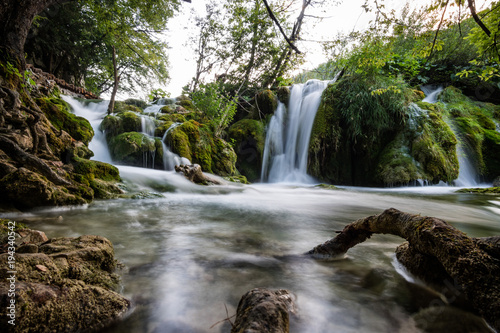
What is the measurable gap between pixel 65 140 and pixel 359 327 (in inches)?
242

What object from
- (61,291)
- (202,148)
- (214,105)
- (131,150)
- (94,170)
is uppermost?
(214,105)

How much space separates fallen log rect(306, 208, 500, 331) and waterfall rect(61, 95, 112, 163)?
955 centimetres

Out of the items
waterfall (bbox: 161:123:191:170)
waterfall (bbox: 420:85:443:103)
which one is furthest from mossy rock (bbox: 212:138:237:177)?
waterfall (bbox: 420:85:443:103)

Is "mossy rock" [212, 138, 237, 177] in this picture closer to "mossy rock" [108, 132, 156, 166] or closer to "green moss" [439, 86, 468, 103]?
"mossy rock" [108, 132, 156, 166]

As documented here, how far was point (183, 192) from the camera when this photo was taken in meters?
6.45

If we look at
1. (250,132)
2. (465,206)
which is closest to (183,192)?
(250,132)

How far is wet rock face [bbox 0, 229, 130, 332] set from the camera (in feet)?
2.93

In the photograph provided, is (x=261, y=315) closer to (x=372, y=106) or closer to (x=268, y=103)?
(x=372, y=106)

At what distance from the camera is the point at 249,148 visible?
1241 centimetres

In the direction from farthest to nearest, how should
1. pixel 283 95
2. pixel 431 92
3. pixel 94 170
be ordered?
pixel 431 92 < pixel 283 95 < pixel 94 170

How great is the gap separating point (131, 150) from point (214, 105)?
4478 mm

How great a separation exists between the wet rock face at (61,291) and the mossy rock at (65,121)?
577 centimetres

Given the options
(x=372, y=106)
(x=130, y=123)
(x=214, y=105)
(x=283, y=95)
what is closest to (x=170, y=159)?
(x=130, y=123)

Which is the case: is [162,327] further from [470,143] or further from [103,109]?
[103,109]
